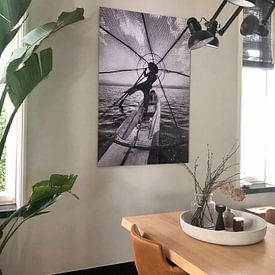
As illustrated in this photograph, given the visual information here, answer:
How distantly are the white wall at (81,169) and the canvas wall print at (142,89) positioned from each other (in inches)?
3.0

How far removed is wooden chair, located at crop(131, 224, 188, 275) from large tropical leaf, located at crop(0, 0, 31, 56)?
55.7 inches

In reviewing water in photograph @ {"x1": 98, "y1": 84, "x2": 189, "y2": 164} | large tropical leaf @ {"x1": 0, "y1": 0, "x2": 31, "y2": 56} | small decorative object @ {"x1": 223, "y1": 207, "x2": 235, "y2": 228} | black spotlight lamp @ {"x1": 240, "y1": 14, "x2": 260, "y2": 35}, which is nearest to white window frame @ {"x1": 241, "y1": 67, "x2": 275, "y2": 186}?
water in photograph @ {"x1": 98, "y1": 84, "x2": 189, "y2": 164}

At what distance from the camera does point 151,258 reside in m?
2.06

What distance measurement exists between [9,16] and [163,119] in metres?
1.58

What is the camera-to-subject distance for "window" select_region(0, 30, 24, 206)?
9.55 feet

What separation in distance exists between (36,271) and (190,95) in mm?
1995

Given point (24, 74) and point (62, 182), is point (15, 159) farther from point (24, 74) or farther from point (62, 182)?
point (24, 74)

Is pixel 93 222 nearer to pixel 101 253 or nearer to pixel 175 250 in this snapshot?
pixel 101 253

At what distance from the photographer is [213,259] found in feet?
6.27

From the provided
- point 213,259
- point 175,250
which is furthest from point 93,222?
point 213,259

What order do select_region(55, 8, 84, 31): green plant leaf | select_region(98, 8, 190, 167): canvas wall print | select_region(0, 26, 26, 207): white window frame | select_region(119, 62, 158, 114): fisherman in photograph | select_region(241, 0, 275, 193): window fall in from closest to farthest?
select_region(55, 8, 84, 31): green plant leaf → select_region(0, 26, 26, 207): white window frame → select_region(98, 8, 190, 167): canvas wall print → select_region(119, 62, 158, 114): fisherman in photograph → select_region(241, 0, 275, 193): window

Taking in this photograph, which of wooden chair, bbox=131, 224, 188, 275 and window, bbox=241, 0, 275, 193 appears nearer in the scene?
wooden chair, bbox=131, 224, 188, 275

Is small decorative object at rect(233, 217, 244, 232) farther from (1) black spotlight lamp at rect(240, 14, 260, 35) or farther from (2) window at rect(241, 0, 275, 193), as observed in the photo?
(2) window at rect(241, 0, 275, 193)

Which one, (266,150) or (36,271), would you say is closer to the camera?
(36,271)
